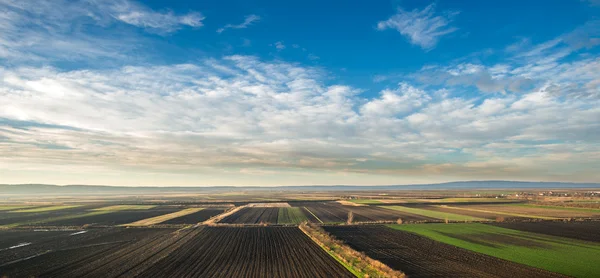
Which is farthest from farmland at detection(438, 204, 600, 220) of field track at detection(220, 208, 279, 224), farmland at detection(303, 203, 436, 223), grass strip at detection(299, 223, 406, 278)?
field track at detection(220, 208, 279, 224)

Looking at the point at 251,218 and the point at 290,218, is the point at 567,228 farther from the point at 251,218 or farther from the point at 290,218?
the point at 251,218

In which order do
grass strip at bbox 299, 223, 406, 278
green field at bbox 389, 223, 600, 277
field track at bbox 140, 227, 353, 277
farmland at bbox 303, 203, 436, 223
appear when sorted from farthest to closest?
farmland at bbox 303, 203, 436, 223, green field at bbox 389, 223, 600, 277, field track at bbox 140, 227, 353, 277, grass strip at bbox 299, 223, 406, 278

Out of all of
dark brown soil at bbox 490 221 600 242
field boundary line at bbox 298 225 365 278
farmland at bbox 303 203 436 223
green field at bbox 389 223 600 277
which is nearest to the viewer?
field boundary line at bbox 298 225 365 278

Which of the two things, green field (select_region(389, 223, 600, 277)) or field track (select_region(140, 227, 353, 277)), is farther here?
green field (select_region(389, 223, 600, 277))

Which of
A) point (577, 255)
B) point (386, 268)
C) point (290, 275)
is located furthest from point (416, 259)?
point (577, 255)

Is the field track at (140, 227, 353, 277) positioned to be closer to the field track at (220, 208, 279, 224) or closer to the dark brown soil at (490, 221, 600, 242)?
the field track at (220, 208, 279, 224)

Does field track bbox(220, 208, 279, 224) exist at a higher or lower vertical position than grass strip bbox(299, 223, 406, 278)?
lower

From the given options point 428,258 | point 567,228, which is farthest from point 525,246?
point 567,228
